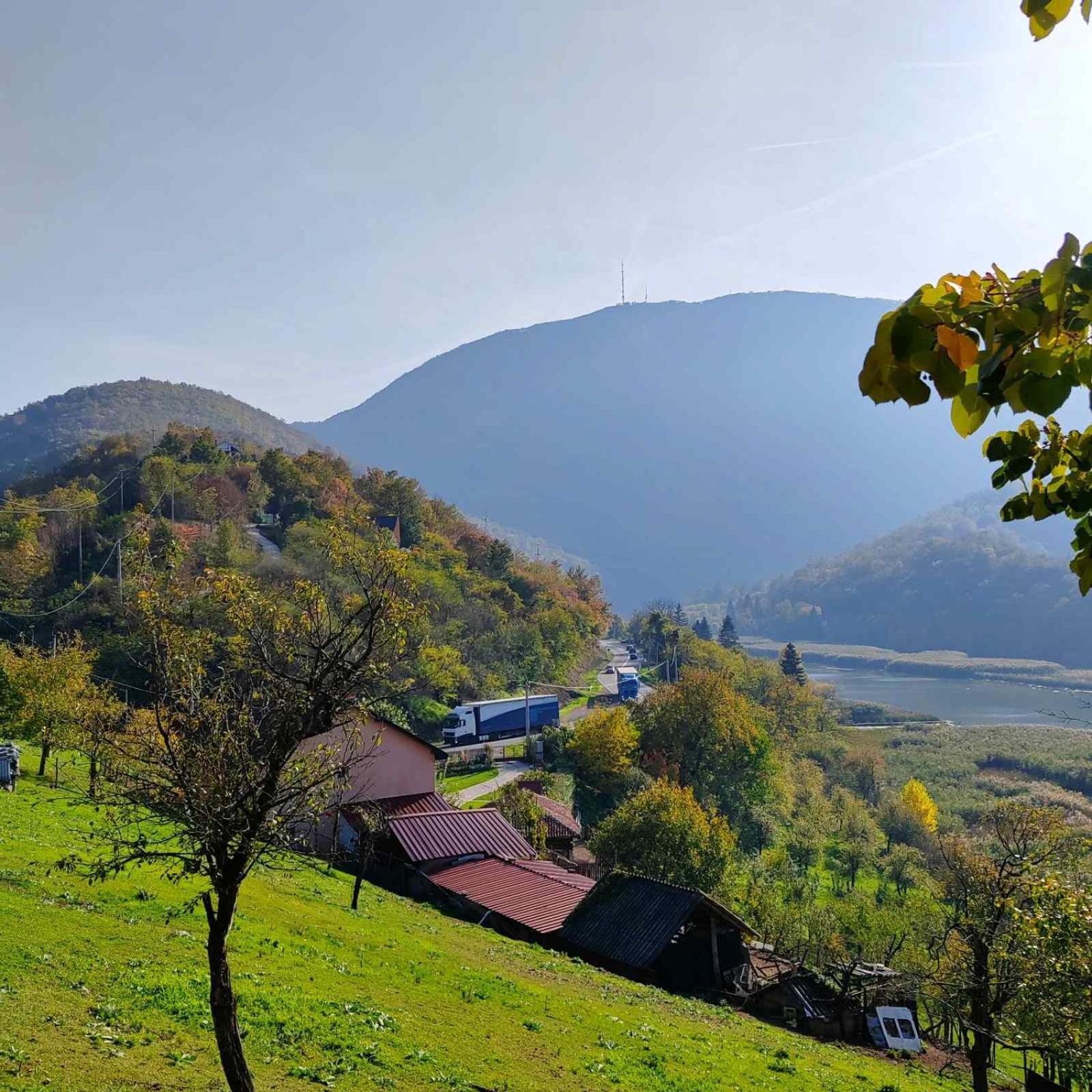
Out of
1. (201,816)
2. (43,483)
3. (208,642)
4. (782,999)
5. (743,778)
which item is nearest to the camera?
(201,816)

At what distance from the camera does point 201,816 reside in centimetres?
627

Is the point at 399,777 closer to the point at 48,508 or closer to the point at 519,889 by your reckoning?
the point at 519,889

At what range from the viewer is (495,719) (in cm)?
5159

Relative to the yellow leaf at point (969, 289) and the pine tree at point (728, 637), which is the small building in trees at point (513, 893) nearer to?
the yellow leaf at point (969, 289)

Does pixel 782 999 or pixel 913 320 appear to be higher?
pixel 913 320

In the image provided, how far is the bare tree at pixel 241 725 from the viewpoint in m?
6.43

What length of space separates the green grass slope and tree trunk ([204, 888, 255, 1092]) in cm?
179

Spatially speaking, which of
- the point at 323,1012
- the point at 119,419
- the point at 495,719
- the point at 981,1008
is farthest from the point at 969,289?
the point at 119,419

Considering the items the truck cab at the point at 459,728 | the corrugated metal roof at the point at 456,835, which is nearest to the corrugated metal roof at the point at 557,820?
the corrugated metal roof at the point at 456,835

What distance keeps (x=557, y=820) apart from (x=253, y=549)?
93.4ft

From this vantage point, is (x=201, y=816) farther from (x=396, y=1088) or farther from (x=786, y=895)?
(x=786, y=895)

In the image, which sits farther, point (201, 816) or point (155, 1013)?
point (155, 1013)

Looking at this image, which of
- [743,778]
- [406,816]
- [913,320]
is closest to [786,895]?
[743,778]

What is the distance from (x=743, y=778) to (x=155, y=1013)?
132ft
